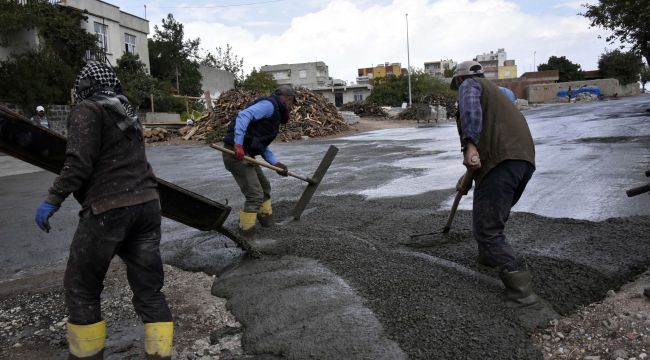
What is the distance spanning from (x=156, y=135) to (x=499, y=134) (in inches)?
841

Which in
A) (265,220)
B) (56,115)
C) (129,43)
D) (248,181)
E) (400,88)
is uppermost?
(129,43)

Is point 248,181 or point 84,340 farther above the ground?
point 248,181

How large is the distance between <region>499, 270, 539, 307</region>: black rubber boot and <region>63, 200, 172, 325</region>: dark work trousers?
6.92 feet

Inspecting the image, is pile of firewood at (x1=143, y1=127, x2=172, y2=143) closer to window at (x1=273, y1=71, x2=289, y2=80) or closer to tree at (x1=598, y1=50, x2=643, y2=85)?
tree at (x1=598, y1=50, x2=643, y2=85)

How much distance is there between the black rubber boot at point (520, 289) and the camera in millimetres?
3215

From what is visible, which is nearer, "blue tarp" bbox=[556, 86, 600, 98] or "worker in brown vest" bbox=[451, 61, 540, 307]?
"worker in brown vest" bbox=[451, 61, 540, 307]

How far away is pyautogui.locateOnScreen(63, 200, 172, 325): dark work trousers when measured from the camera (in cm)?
264

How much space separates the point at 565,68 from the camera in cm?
7400

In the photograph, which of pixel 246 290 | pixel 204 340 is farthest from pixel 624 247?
pixel 204 340

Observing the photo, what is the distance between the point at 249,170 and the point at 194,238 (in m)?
1.01

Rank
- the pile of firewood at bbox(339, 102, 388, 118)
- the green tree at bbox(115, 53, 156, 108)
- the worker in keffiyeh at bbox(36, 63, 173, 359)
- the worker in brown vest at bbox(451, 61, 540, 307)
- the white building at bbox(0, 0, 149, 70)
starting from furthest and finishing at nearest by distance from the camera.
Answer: the pile of firewood at bbox(339, 102, 388, 118), the green tree at bbox(115, 53, 156, 108), the white building at bbox(0, 0, 149, 70), the worker in brown vest at bbox(451, 61, 540, 307), the worker in keffiyeh at bbox(36, 63, 173, 359)

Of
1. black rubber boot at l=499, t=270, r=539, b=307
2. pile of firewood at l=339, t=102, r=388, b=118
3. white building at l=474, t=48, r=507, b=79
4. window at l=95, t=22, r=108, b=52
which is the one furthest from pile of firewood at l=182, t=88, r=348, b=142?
white building at l=474, t=48, r=507, b=79

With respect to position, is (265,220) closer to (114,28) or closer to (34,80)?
(34,80)

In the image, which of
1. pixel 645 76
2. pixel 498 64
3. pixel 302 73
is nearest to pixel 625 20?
pixel 645 76
